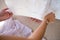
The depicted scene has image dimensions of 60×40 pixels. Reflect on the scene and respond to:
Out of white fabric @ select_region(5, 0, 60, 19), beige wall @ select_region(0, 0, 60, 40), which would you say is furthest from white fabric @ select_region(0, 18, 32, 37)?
white fabric @ select_region(5, 0, 60, 19)

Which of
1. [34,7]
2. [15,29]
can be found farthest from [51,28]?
[15,29]

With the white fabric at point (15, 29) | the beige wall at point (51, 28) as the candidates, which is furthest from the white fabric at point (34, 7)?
the white fabric at point (15, 29)

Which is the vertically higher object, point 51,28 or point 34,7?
point 34,7

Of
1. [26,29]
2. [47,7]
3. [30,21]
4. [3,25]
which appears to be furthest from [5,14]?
[47,7]

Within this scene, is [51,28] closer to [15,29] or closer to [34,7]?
[34,7]

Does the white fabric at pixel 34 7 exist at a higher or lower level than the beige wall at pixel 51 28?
higher

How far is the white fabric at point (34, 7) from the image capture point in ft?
4.23

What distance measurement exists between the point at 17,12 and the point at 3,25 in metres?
0.38

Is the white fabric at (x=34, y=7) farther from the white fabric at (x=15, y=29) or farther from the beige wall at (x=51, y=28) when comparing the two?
the white fabric at (x=15, y=29)

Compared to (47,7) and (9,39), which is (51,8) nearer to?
(47,7)

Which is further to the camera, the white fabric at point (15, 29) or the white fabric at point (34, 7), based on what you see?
the white fabric at point (34, 7)

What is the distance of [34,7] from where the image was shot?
4.45 feet

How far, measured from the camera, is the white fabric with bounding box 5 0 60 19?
1.29 meters

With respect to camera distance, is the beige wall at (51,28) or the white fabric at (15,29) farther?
the beige wall at (51,28)
